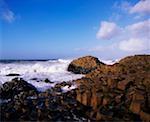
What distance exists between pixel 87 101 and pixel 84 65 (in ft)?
41.2

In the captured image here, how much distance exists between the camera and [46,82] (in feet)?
52.7

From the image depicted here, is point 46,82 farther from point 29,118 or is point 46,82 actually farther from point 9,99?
point 29,118

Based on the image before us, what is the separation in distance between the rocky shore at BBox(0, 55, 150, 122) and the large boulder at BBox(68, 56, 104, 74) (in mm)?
8655

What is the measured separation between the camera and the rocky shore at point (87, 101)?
10.0m

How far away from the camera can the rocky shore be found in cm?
1004

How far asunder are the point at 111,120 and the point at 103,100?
58.4 inches

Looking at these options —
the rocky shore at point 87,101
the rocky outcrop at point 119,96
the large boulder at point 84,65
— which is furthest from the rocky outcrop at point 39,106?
the large boulder at point 84,65

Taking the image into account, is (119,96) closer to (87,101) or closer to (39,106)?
(87,101)

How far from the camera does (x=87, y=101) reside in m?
11.2

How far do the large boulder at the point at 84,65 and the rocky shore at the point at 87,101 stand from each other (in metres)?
8.66

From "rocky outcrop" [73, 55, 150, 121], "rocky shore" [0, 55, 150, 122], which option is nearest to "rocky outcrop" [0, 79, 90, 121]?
"rocky shore" [0, 55, 150, 122]

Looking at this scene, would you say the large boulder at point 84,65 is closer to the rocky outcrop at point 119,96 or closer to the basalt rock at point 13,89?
the rocky outcrop at point 119,96

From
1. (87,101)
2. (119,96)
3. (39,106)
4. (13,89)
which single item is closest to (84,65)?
(13,89)

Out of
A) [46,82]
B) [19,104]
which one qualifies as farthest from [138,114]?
[46,82]
